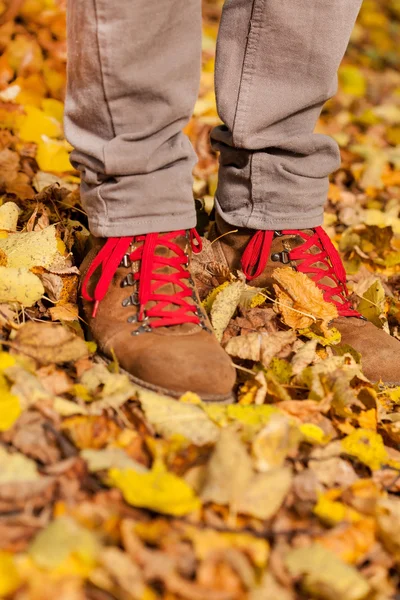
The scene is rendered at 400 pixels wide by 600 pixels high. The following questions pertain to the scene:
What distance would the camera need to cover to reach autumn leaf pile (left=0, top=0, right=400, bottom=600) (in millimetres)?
742

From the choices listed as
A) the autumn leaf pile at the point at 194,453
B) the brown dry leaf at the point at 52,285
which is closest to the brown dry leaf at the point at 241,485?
the autumn leaf pile at the point at 194,453

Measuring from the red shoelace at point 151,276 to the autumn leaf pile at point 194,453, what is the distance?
109 mm

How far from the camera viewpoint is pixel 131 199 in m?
1.15

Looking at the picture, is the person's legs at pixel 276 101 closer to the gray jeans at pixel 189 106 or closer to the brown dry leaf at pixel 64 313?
the gray jeans at pixel 189 106

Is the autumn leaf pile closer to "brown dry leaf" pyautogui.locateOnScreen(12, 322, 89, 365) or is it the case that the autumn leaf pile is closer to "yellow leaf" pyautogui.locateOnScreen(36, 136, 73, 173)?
"brown dry leaf" pyautogui.locateOnScreen(12, 322, 89, 365)

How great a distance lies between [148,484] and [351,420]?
1.54ft

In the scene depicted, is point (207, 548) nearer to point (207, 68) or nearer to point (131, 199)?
point (131, 199)

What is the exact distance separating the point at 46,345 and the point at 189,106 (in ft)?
1.64

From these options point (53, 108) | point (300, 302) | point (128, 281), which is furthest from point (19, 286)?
point (53, 108)

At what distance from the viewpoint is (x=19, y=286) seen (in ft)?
3.94

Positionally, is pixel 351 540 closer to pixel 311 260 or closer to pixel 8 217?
pixel 311 260

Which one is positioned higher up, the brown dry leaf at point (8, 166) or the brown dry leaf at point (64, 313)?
the brown dry leaf at point (8, 166)

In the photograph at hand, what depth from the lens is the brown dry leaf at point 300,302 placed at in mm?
1311

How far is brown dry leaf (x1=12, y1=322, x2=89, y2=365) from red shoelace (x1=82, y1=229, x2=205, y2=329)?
13 cm
